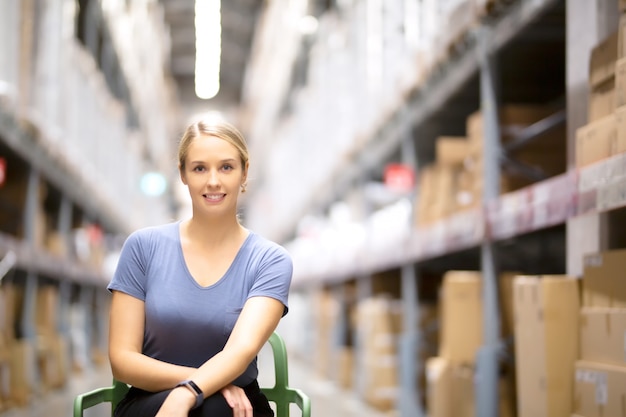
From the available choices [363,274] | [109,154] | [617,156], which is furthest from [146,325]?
[109,154]

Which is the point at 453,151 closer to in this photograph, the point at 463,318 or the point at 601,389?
the point at 463,318

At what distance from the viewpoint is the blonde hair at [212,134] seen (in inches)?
84.4

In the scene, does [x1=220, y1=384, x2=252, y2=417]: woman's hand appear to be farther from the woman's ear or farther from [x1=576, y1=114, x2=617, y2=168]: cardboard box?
[x1=576, y1=114, x2=617, y2=168]: cardboard box

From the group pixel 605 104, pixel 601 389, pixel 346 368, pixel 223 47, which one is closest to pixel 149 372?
pixel 601 389

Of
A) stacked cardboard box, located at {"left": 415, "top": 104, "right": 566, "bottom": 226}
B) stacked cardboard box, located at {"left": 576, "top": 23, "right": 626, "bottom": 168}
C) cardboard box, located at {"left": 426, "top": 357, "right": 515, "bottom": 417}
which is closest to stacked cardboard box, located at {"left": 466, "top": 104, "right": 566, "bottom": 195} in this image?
stacked cardboard box, located at {"left": 415, "top": 104, "right": 566, "bottom": 226}

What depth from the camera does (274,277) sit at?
216 cm

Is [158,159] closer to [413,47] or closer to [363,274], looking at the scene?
[363,274]

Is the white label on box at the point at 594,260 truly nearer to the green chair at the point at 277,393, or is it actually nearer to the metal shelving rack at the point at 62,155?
the green chair at the point at 277,393

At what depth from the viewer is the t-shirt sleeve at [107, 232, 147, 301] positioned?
7.07ft

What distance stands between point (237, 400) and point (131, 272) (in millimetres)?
428

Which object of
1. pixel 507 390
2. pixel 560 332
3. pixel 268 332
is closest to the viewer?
pixel 268 332

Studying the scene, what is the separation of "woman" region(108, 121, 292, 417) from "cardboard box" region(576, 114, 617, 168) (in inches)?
Answer: 72.8

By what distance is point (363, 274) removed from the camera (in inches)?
386

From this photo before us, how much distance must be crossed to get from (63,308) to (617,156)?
9.09 m
